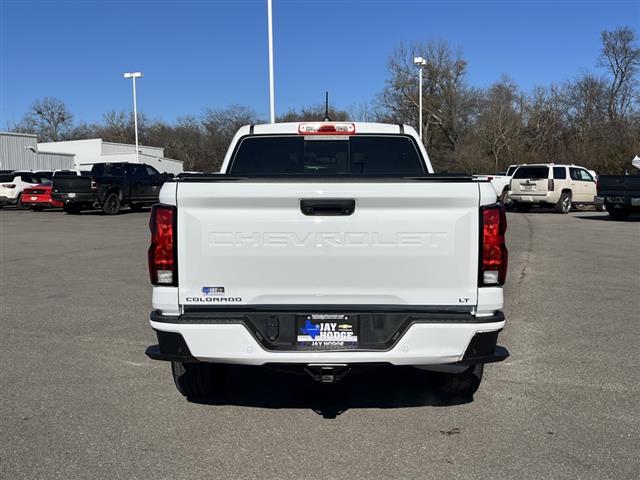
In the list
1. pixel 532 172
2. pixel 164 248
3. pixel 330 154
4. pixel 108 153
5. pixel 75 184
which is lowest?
pixel 164 248

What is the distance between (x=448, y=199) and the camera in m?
3.52

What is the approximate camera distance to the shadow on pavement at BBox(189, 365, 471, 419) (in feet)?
14.7

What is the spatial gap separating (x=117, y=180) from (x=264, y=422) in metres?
22.8

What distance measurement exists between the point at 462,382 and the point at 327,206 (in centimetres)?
181

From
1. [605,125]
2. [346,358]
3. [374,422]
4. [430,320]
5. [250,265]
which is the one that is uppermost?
[605,125]

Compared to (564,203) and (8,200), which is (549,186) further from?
(8,200)

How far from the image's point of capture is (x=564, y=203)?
2506cm

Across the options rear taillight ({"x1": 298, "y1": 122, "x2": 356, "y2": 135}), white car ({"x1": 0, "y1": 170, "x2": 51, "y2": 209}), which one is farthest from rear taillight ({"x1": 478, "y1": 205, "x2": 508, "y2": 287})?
white car ({"x1": 0, "y1": 170, "x2": 51, "y2": 209})

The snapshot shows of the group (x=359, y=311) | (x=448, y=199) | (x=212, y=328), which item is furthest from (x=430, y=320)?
(x=212, y=328)

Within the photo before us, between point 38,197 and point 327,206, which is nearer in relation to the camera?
point 327,206

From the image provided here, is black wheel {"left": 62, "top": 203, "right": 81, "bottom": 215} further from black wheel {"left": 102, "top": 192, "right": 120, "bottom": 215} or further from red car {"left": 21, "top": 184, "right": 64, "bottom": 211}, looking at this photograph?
red car {"left": 21, "top": 184, "right": 64, "bottom": 211}

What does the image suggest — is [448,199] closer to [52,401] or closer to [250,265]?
[250,265]

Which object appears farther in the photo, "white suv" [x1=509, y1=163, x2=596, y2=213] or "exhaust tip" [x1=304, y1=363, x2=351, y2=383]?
"white suv" [x1=509, y1=163, x2=596, y2=213]

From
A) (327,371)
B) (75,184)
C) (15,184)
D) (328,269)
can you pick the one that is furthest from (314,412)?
(15,184)
